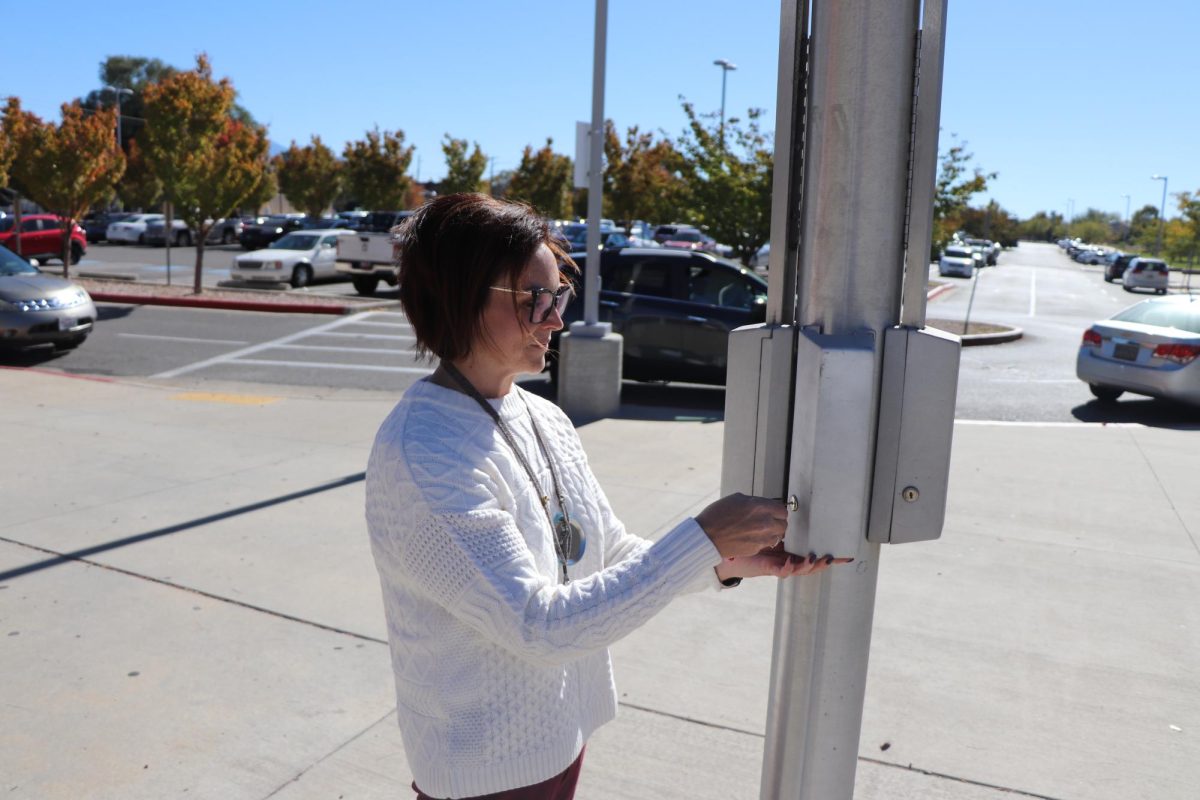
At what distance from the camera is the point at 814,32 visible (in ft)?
5.73

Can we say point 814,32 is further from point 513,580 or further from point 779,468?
point 513,580

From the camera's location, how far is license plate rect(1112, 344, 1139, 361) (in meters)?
11.9

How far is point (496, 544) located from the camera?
167cm

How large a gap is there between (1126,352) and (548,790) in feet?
38.5

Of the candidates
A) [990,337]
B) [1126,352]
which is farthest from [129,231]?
[1126,352]

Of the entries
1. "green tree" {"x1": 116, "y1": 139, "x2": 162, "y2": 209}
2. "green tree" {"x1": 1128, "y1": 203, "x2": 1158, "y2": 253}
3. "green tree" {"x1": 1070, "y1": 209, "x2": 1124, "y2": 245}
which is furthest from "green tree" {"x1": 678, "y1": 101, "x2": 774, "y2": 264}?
"green tree" {"x1": 1070, "y1": 209, "x2": 1124, "y2": 245}

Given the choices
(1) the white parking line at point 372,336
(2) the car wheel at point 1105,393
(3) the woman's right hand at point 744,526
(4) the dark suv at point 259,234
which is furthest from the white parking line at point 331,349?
(4) the dark suv at point 259,234

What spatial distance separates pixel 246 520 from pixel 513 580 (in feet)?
15.8

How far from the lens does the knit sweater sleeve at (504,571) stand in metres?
1.65

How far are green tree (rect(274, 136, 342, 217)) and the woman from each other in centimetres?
4832

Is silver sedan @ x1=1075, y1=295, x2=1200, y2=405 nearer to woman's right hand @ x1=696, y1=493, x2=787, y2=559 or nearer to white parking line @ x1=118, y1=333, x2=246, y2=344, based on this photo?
woman's right hand @ x1=696, y1=493, x2=787, y2=559

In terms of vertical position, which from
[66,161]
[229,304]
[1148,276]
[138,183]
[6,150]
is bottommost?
[229,304]

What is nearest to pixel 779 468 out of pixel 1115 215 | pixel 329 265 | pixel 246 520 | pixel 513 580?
pixel 513 580

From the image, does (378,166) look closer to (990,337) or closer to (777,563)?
(990,337)
